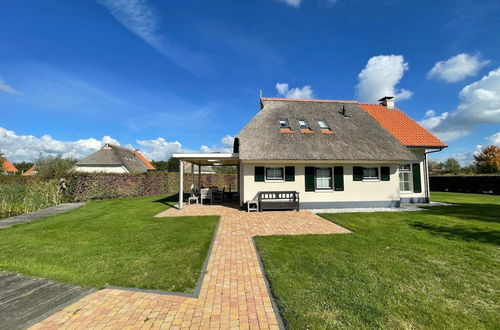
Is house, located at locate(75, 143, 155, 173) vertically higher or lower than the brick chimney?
lower

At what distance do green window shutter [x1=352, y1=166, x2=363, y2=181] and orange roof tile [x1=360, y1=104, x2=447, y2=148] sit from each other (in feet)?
12.3

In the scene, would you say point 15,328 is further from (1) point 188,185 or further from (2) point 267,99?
(1) point 188,185

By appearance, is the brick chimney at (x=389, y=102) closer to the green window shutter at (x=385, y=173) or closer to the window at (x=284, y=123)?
the green window shutter at (x=385, y=173)

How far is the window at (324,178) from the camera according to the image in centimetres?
1200

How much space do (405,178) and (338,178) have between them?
15.5 feet

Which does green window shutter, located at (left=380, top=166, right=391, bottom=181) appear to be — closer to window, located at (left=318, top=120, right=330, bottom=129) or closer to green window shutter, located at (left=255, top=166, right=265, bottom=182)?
window, located at (left=318, top=120, right=330, bottom=129)

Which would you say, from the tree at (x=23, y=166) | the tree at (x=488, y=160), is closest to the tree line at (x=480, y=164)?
the tree at (x=488, y=160)

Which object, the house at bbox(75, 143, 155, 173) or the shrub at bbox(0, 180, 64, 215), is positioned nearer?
the shrub at bbox(0, 180, 64, 215)

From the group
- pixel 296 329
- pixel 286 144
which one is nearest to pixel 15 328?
pixel 296 329

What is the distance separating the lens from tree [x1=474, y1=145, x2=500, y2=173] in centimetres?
3981

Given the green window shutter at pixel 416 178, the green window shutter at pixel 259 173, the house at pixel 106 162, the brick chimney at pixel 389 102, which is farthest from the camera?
the house at pixel 106 162

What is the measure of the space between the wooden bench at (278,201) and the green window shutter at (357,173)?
11.4 feet

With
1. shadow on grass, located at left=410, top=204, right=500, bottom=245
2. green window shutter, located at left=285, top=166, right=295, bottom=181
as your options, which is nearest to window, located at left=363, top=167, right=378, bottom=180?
shadow on grass, located at left=410, top=204, right=500, bottom=245

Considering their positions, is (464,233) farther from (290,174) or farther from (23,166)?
(23,166)
